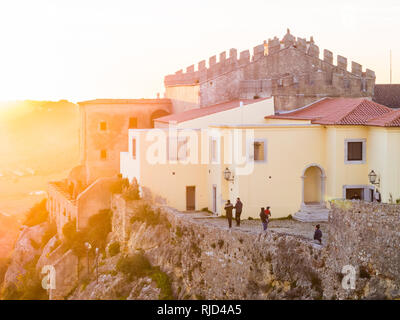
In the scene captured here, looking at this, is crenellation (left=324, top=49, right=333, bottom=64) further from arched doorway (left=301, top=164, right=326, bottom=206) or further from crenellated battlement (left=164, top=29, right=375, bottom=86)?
arched doorway (left=301, top=164, right=326, bottom=206)

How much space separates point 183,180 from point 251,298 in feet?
42.4

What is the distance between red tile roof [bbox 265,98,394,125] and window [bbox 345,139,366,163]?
1044 mm

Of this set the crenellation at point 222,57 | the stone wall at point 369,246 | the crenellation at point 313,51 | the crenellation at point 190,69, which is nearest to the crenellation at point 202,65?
the crenellation at point 190,69

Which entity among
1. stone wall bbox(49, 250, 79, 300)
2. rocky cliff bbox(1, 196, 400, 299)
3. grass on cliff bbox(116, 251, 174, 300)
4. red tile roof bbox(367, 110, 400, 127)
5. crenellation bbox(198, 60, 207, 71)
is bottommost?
stone wall bbox(49, 250, 79, 300)

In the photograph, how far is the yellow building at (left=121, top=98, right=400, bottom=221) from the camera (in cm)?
2842

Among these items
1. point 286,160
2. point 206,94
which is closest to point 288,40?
point 206,94

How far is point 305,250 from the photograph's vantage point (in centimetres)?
1966

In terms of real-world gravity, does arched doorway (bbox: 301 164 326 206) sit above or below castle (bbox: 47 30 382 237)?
below

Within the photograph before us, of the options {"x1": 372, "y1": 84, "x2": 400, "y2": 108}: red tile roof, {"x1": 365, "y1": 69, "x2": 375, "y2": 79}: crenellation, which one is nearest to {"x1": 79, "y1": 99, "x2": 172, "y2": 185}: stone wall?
{"x1": 365, "y1": 69, "x2": 375, "y2": 79}: crenellation

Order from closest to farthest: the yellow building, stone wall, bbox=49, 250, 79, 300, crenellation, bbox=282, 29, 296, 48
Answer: the yellow building
stone wall, bbox=49, 250, 79, 300
crenellation, bbox=282, 29, 296, 48

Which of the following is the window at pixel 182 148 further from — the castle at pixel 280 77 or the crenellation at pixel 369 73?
the crenellation at pixel 369 73

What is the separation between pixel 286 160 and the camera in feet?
98.2
